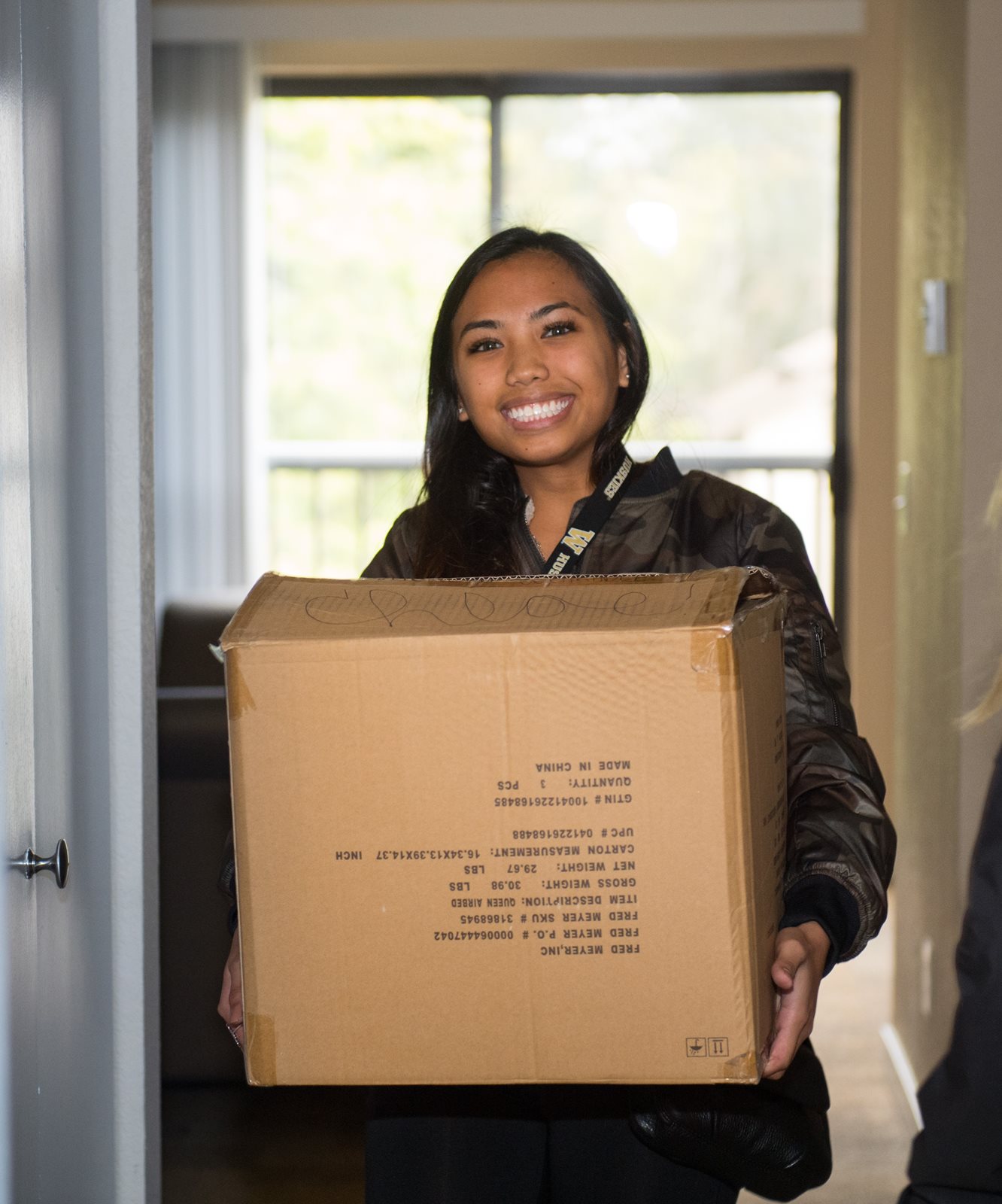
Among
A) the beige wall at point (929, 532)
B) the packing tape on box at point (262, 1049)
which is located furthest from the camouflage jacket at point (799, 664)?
the beige wall at point (929, 532)

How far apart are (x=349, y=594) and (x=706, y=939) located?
0.34 metres

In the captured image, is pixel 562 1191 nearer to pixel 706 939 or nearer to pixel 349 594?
pixel 706 939

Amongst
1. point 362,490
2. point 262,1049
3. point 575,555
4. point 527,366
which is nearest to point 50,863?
point 262,1049

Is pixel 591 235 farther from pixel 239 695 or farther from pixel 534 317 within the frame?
pixel 239 695

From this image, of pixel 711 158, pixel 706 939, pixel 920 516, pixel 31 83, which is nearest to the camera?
pixel 706 939

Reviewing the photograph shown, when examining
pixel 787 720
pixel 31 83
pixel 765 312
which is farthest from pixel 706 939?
pixel 765 312

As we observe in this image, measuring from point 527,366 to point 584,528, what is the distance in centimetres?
18

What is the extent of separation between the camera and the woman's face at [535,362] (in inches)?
57.7

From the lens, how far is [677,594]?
984mm

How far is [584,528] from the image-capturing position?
56.1 inches

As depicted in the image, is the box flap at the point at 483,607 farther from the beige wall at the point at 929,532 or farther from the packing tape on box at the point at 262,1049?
the beige wall at the point at 929,532

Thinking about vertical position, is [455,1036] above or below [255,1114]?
above

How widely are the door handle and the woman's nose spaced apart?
2.05 ft

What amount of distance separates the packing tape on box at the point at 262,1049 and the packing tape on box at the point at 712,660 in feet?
1.26
